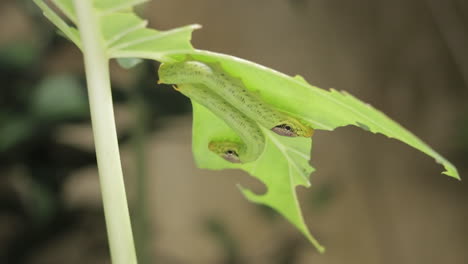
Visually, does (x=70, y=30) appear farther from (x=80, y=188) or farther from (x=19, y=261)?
(x=80, y=188)

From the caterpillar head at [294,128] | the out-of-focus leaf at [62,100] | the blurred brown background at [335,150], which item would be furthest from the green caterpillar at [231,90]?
the blurred brown background at [335,150]

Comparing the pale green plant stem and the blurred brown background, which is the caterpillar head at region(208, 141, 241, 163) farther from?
the blurred brown background

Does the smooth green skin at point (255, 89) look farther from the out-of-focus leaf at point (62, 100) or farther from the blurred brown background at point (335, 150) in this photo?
the blurred brown background at point (335, 150)

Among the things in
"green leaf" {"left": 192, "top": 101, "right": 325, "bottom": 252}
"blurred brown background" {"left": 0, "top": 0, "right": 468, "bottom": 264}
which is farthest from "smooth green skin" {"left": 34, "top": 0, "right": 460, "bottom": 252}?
"blurred brown background" {"left": 0, "top": 0, "right": 468, "bottom": 264}

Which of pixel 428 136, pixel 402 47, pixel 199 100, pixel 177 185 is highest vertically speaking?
pixel 402 47

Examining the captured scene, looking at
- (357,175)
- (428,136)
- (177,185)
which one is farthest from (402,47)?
(177,185)

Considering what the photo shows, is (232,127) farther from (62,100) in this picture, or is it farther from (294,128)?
(62,100)

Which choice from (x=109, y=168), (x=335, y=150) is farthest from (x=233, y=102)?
(x=335, y=150)
